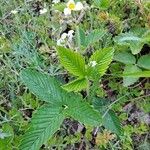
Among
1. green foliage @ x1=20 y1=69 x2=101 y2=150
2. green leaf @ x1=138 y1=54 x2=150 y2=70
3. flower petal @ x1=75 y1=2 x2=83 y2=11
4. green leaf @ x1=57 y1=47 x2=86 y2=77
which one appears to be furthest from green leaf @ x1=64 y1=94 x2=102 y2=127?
flower petal @ x1=75 y1=2 x2=83 y2=11

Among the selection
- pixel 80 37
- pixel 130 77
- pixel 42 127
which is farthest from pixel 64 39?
pixel 42 127

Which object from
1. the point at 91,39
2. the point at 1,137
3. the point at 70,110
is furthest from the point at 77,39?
the point at 1,137

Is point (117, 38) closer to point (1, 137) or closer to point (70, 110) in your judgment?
point (70, 110)

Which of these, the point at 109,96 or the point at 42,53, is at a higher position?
the point at 42,53

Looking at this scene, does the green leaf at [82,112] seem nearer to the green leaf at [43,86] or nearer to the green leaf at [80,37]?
the green leaf at [43,86]

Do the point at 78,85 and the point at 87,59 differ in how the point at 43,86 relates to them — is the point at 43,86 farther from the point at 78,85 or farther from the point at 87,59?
the point at 87,59

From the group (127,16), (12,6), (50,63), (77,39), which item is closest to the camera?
(77,39)

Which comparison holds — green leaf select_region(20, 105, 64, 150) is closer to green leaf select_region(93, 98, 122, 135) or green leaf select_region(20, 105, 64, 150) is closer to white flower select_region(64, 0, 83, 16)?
green leaf select_region(93, 98, 122, 135)
